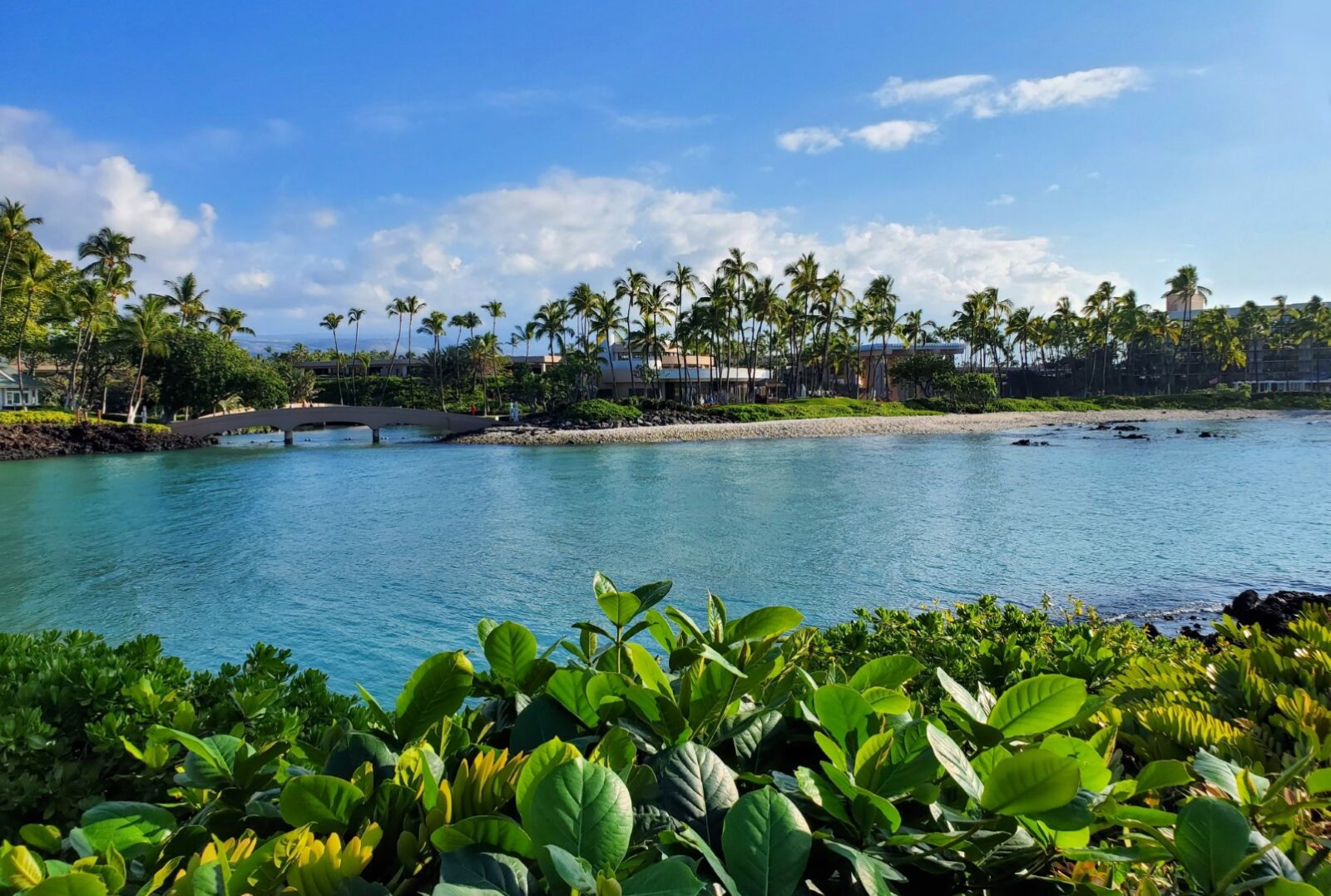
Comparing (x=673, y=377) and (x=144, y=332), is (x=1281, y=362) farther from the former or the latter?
(x=144, y=332)

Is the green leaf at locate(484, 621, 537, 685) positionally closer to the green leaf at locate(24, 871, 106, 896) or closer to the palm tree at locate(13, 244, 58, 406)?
the green leaf at locate(24, 871, 106, 896)

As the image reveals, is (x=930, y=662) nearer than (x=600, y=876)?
No

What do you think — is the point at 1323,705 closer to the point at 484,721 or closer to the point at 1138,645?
the point at 484,721

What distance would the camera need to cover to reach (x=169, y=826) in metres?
1.41

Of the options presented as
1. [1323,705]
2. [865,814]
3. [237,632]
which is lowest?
[237,632]

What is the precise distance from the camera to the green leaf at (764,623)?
1758 mm

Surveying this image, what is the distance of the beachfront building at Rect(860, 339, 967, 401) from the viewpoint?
90.9m

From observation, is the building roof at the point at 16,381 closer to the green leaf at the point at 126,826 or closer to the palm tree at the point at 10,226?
the palm tree at the point at 10,226

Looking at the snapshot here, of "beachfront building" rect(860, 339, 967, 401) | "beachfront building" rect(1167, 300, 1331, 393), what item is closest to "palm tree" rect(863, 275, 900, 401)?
"beachfront building" rect(860, 339, 967, 401)

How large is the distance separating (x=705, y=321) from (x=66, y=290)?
154 ft

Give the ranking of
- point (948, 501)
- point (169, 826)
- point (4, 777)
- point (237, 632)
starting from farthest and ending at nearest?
point (948, 501) → point (237, 632) → point (4, 777) → point (169, 826)

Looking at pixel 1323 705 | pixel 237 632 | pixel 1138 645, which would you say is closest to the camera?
pixel 1323 705

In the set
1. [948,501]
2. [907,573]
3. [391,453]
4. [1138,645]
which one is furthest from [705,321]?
[1138,645]

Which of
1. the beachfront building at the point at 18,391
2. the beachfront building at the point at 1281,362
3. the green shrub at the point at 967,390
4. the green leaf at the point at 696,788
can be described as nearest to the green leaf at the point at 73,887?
the green leaf at the point at 696,788
